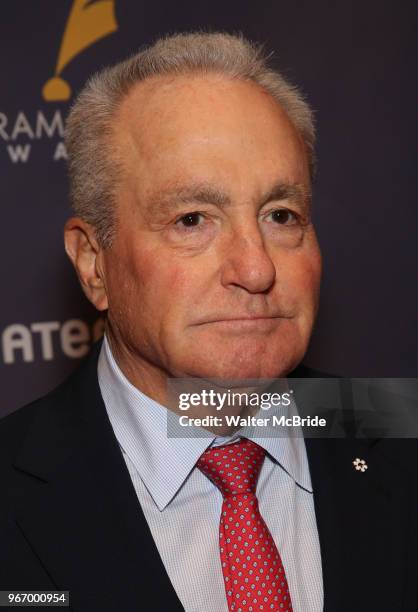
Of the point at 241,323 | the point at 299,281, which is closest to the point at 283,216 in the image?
the point at 299,281

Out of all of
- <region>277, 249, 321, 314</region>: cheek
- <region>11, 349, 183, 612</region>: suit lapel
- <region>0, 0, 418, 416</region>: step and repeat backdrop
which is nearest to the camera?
<region>11, 349, 183, 612</region>: suit lapel

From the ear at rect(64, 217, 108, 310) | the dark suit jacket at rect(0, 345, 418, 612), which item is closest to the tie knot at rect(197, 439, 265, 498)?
the dark suit jacket at rect(0, 345, 418, 612)

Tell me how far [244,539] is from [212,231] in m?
0.62

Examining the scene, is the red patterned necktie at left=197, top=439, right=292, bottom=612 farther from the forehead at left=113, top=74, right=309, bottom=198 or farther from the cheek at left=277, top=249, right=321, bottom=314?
the forehead at left=113, top=74, right=309, bottom=198

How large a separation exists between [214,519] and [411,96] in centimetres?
158

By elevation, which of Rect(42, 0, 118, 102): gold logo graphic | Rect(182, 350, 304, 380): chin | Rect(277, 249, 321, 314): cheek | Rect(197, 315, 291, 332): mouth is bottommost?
Rect(182, 350, 304, 380): chin

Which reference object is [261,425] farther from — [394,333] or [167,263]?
[394,333]

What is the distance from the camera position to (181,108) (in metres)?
1.71

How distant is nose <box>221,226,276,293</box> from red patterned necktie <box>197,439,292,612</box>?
374 mm

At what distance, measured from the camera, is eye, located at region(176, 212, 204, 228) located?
1676 mm

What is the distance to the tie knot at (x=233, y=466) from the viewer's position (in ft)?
5.59

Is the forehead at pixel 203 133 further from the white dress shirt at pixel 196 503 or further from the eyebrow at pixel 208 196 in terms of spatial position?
the white dress shirt at pixel 196 503

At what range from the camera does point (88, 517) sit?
1.65 meters

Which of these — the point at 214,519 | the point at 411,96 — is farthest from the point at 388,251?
the point at 214,519
